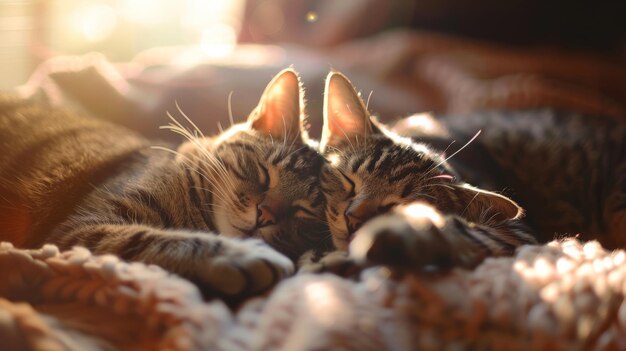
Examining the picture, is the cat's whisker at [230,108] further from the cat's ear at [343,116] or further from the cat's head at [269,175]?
the cat's ear at [343,116]

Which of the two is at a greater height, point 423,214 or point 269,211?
point 423,214

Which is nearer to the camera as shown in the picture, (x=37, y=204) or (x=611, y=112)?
(x=37, y=204)

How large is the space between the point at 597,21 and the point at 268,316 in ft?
9.11

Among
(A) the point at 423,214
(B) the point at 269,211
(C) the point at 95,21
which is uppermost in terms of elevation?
(C) the point at 95,21

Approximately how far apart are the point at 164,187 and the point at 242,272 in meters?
0.44

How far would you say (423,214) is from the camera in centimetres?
74

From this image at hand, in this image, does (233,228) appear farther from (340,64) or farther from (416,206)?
(340,64)

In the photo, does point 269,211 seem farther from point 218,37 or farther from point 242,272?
point 218,37

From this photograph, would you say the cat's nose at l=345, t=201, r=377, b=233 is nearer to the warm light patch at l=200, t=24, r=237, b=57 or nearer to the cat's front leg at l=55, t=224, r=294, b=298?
the cat's front leg at l=55, t=224, r=294, b=298

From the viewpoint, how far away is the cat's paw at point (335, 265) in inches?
27.9

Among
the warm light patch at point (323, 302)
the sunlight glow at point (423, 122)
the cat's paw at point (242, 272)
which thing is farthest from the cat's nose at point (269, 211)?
the sunlight glow at point (423, 122)

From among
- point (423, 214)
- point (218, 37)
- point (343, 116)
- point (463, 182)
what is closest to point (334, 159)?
point (343, 116)

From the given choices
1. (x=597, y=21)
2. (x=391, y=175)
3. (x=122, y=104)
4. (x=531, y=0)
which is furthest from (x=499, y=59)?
(x=122, y=104)

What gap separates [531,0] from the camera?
2.63 m
